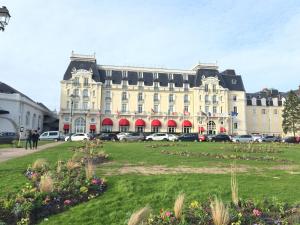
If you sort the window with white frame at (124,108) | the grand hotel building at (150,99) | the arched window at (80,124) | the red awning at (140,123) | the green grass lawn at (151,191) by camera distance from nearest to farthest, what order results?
the green grass lawn at (151,191) < the arched window at (80,124) < the grand hotel building at (150,99) < the red awning at (140,123) < the window with white frame at (124,108)

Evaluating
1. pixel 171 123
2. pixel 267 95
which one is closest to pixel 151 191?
pixel 171 123

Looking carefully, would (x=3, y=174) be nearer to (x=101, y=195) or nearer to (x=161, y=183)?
(x=101, y=195)

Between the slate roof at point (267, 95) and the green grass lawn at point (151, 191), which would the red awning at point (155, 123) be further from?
the green grass lawn at point (151, 191)

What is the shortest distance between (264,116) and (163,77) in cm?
3000

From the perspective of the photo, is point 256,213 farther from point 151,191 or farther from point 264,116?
point 264,116

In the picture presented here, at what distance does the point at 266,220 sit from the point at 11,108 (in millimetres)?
53859

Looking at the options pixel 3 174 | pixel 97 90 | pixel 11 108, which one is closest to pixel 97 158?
pixel 3 174

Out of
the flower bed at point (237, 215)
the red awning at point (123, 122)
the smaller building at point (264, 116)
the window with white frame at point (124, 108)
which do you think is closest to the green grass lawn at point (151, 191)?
the flower bed at point (237, 215)

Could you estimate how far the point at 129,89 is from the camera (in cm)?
7794

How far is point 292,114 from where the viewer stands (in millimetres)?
78188

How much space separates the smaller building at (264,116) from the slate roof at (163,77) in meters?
7.72

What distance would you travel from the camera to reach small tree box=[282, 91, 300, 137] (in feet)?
255

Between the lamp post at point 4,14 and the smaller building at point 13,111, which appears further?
the smaller building at point 13,111

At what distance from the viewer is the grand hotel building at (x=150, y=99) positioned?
74.0 metres
